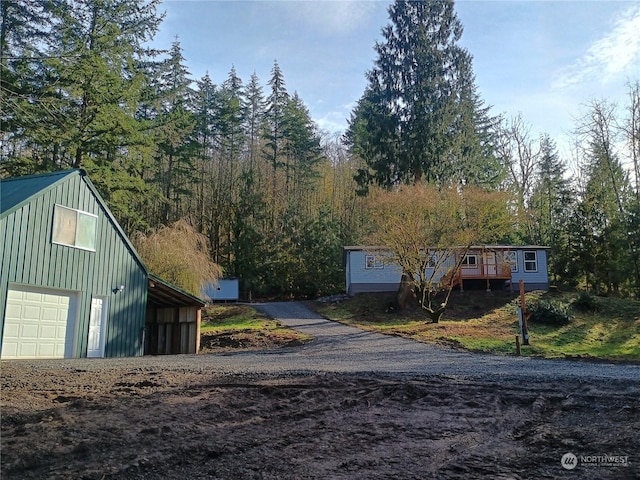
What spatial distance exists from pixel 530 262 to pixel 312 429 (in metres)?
27.8

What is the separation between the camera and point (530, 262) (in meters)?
29.1

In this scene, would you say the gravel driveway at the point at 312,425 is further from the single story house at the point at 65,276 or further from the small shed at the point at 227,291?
the small shed at the point at 227,291

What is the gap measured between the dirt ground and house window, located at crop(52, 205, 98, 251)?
19.8 ft

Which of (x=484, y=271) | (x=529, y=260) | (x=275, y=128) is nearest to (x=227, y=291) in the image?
(x=275, y=128)

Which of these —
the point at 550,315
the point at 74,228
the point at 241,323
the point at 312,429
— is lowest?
A: the point at 312,429

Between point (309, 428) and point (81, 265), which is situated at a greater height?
point (81, 265)

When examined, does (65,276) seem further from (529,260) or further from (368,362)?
(529,260)

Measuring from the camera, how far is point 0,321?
34.9 feet

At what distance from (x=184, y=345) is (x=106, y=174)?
8223mm

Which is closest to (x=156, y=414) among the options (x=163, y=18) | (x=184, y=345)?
(x=184, y=345)

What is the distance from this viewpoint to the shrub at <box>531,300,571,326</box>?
20812 millimetres

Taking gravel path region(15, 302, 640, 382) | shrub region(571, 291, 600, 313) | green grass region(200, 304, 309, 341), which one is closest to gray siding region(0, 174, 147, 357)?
gravel path region(15, 302, 640, 382)

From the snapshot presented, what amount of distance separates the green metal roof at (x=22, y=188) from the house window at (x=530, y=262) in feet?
82.2

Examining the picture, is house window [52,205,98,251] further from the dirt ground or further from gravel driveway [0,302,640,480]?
the dirt ground
